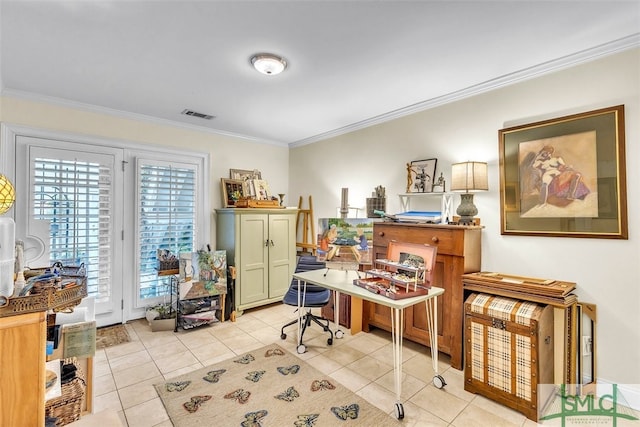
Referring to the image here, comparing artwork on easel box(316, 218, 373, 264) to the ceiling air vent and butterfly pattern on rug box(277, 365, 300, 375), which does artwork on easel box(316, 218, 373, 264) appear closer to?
butterfly pattern on rug box(277, 365, 300, 375)

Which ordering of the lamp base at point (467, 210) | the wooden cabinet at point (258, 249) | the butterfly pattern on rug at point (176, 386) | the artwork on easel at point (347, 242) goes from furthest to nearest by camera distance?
the wooden cabinet at point (258, 249) → the artwork on easel at point (347, 242) → the lamp base at point (467, 210) → the butterfly pattern on rug at point (176, 386)

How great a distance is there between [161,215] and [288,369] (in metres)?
2.56

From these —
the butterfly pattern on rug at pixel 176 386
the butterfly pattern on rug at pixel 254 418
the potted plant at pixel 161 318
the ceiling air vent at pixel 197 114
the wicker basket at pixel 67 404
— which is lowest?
the butterfly pattern on rug at pixel 254 418

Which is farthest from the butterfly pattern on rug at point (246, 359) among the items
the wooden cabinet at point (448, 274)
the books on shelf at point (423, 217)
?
the books on shelf at point (423, 217)

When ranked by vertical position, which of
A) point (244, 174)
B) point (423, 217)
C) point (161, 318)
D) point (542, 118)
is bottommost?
point (161, 318)

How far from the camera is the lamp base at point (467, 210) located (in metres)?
2.74

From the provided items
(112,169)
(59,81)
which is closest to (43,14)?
(59,81)

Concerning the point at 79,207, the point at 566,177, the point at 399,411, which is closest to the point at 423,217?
the point at 566,177

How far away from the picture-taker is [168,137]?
154 inches

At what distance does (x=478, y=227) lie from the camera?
2.69m

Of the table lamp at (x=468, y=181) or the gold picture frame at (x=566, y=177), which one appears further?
the table lamp at (x=468, y=181)

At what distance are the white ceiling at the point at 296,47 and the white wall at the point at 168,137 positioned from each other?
15cm

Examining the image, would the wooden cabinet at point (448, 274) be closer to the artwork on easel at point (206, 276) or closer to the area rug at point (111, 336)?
the artwork on easel at point (206, 276)

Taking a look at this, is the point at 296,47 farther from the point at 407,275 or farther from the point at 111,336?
the point at 111,336
